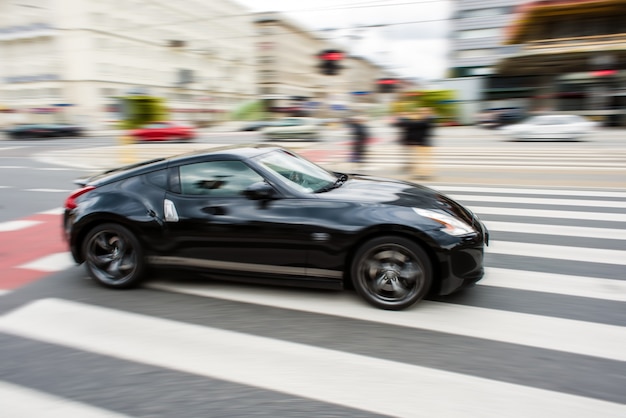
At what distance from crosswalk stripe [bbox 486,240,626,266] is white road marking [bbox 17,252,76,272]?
467 centimetres

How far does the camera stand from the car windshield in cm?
433

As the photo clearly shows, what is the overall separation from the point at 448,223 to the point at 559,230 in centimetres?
322

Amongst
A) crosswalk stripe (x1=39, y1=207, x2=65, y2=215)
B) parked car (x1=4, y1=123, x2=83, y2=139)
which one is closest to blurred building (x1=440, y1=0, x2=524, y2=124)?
parked car (x1=4, y1=123, x2=83, y2=139)

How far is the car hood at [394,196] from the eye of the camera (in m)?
4.04

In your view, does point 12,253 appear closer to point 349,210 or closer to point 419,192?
point 349,210

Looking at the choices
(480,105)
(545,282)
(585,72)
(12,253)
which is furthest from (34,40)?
(545,282)

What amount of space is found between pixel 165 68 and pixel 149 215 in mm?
71104

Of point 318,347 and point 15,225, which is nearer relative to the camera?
point 318,347

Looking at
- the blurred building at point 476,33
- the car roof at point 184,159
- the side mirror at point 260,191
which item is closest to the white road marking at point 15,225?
the car roof at point 184,159

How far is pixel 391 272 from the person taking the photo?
3.83 metres

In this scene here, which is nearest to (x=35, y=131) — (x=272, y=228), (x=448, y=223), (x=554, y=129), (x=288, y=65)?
(x=554, y=129)

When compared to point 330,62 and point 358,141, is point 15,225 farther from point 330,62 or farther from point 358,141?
point 330,62

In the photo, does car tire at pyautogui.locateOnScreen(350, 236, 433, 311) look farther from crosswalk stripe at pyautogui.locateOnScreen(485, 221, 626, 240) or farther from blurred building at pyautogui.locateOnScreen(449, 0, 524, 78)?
blurred building at pyautogui.locateOnScreen(449, 0, 524, 78)

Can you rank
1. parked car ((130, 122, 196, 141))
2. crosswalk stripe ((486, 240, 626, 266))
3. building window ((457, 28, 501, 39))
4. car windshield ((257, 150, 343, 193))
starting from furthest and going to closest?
1. building window ((457, 28, 501, 39))
2. parked car ((130, 122, 196, 141))
3. crosswalk stripe ((486, 240, 626, 266))
4. car windshield ((257, 150, 343, 193))
